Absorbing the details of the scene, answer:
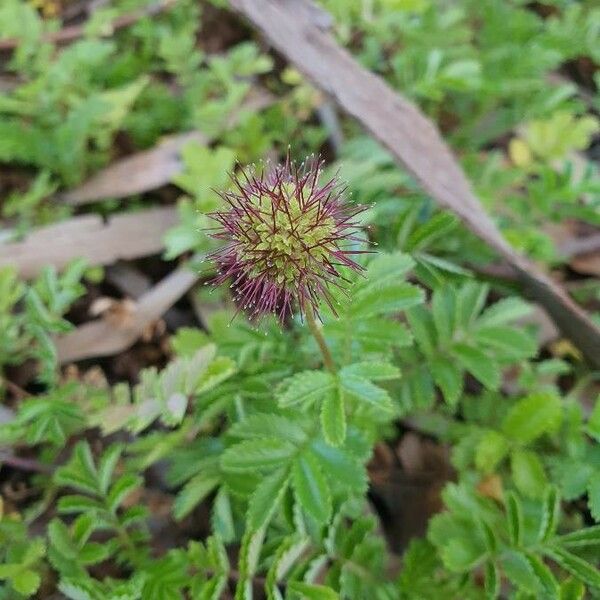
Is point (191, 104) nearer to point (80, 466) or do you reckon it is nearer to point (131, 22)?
point (131, 22)

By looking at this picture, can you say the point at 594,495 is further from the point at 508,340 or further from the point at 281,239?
the point at 281,239

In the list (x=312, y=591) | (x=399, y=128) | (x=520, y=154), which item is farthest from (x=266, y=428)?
(x=520, y=154)

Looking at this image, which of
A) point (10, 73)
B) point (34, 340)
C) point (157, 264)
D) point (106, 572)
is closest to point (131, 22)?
point (10, 73)

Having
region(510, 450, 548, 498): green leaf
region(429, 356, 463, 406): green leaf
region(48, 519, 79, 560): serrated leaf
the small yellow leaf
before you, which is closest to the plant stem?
region(429, 356, 463, 406): green leaf

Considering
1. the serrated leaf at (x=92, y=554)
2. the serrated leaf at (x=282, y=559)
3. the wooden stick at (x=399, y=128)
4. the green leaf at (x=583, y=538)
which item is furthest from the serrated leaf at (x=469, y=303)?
the serrated leaf at (x=92, y=554)

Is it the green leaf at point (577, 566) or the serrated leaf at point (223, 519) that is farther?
the serrated leaf at point (223, 519)

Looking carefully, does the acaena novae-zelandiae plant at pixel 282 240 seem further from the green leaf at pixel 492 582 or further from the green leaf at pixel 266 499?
the green leaf at pixel 492 582

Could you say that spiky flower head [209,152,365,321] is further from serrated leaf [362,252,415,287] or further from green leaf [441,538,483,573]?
green leaf [441,538,483,573]

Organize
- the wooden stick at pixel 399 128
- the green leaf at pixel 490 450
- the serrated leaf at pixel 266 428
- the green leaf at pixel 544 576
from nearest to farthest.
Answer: the green leaf at pixel 544 576, the serrated leaf at pixel 266 428, the green leaf at pixel 490 450, the wooden stick at pixel 399 128
